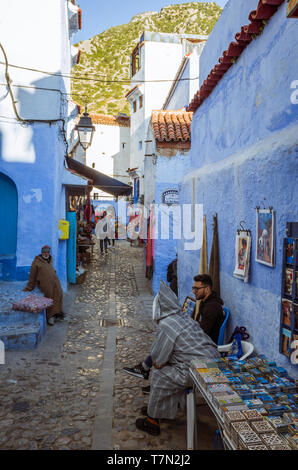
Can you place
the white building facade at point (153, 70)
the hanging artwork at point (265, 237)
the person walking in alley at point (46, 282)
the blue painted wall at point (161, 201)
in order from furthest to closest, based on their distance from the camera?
the white building facade at point (153, 70) → the blue painted wall at point (161, 201) → the person walking in alley at point (46, 282) → the hanging artwork at point (265, 237)

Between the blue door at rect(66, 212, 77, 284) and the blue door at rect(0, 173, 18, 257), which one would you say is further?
the blue door at rect(66, 212, 77, 284)

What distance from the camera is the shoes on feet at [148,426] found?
13.2 feet

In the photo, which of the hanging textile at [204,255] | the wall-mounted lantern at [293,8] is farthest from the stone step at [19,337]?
the wall-mounted lantern at [293,8]

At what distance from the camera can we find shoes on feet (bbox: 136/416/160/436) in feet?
13.2

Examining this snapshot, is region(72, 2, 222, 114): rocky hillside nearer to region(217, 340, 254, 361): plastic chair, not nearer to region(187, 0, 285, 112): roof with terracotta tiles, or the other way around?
region(187, 0, 285, 112): roof with terracotta tiles

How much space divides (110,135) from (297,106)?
3354 cm

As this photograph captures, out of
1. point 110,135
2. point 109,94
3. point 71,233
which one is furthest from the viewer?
point 109,94

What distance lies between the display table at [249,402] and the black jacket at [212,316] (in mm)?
956

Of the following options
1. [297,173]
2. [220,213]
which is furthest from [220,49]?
[297,173]

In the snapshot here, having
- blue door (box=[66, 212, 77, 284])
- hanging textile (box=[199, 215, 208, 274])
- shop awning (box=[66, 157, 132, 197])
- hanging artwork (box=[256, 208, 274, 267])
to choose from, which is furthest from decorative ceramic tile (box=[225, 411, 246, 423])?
shop awning (box=[66, 157, 132, 197])

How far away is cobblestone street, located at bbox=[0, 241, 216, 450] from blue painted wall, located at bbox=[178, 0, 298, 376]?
153 centimetres

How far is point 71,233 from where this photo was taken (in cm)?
1181

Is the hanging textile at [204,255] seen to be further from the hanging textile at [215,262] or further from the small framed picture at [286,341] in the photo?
the small framed picture at [286,341]

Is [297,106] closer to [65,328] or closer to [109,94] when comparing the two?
[65,328]
